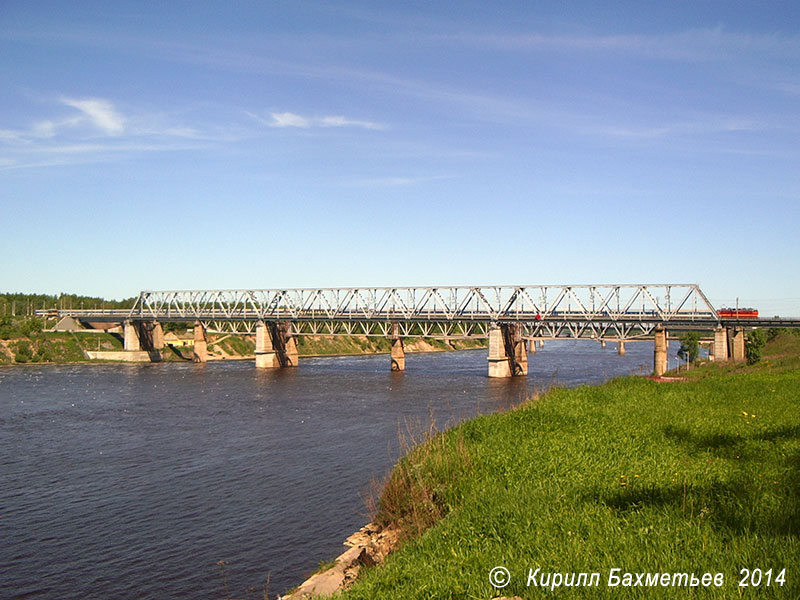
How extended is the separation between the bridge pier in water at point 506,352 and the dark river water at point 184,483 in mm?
24864

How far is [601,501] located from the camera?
13.9 meters

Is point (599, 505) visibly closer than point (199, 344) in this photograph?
Yes

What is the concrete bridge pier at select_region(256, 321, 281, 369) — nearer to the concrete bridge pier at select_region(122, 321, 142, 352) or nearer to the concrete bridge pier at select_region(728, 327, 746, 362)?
the concrete bridge pier at select_region(122, 321, 142, 352)

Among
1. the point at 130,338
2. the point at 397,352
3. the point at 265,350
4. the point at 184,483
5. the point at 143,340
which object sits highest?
the point at 130,338

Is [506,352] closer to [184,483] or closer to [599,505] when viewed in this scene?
[184,483]

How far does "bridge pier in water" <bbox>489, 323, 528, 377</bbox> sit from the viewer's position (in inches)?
3895

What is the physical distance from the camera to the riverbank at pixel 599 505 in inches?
410

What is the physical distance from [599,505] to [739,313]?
308ft

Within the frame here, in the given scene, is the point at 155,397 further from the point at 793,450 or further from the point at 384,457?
the point at 793,450

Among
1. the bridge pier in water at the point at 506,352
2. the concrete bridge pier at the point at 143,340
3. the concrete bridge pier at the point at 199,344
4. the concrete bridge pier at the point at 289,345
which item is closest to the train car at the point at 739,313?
the bridge pier in water at the point at 506,352

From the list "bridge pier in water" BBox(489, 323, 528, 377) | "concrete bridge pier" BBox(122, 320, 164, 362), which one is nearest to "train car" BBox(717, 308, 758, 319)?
"bridge pier in water" BBox(489, 323, 528, 377)

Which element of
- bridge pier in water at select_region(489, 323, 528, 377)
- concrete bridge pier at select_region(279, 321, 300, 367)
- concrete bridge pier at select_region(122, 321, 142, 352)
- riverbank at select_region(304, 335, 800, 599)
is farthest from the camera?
concrete bridge pier at select_region(122, 321, 142, 352)

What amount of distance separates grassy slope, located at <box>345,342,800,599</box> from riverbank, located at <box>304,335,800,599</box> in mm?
36

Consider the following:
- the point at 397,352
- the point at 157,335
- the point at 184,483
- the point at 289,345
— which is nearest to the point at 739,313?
the point at 397,352
